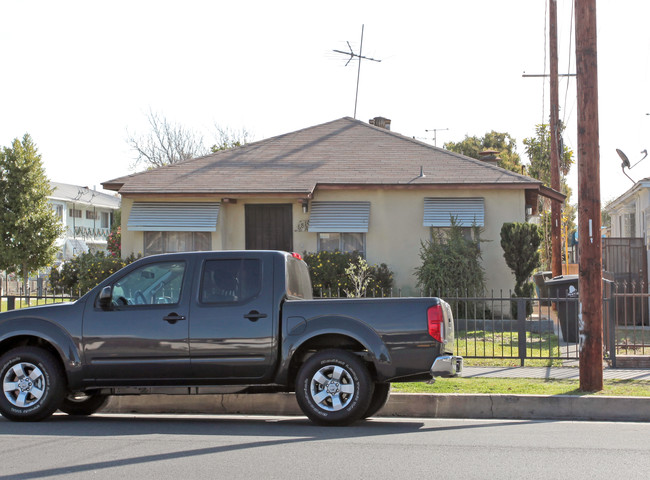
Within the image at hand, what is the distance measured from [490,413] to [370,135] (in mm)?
Result: 14713

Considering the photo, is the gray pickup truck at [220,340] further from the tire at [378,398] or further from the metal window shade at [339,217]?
the metal window shade at [339,217]

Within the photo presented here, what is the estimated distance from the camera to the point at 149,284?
8.49 meters

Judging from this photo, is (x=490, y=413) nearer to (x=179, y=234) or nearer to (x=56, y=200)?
(x=179, y=234)

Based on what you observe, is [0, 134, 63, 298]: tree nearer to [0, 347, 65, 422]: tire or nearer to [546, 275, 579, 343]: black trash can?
[546, 275, 579, 343]: black trash can

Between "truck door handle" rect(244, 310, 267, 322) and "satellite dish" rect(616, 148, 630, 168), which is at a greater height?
"satellite dish" rect(616, 148, 630, 168)

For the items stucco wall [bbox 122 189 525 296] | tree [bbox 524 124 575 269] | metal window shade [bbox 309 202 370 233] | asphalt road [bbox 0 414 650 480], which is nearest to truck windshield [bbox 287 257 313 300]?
asphalt road [bbox 0 414 650 480]

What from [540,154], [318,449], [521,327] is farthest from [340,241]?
[540,154]

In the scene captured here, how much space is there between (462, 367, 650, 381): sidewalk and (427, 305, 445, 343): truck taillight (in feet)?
10.3

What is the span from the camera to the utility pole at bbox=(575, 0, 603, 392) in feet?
31.3

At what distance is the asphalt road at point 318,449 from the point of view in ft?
19.9

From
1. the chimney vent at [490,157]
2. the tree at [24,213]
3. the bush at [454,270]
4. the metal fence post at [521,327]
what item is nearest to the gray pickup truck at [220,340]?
the metal fence post at [521,327]

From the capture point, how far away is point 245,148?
22859mm

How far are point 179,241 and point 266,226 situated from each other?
2.23 meters

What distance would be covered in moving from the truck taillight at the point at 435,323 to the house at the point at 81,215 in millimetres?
49327
